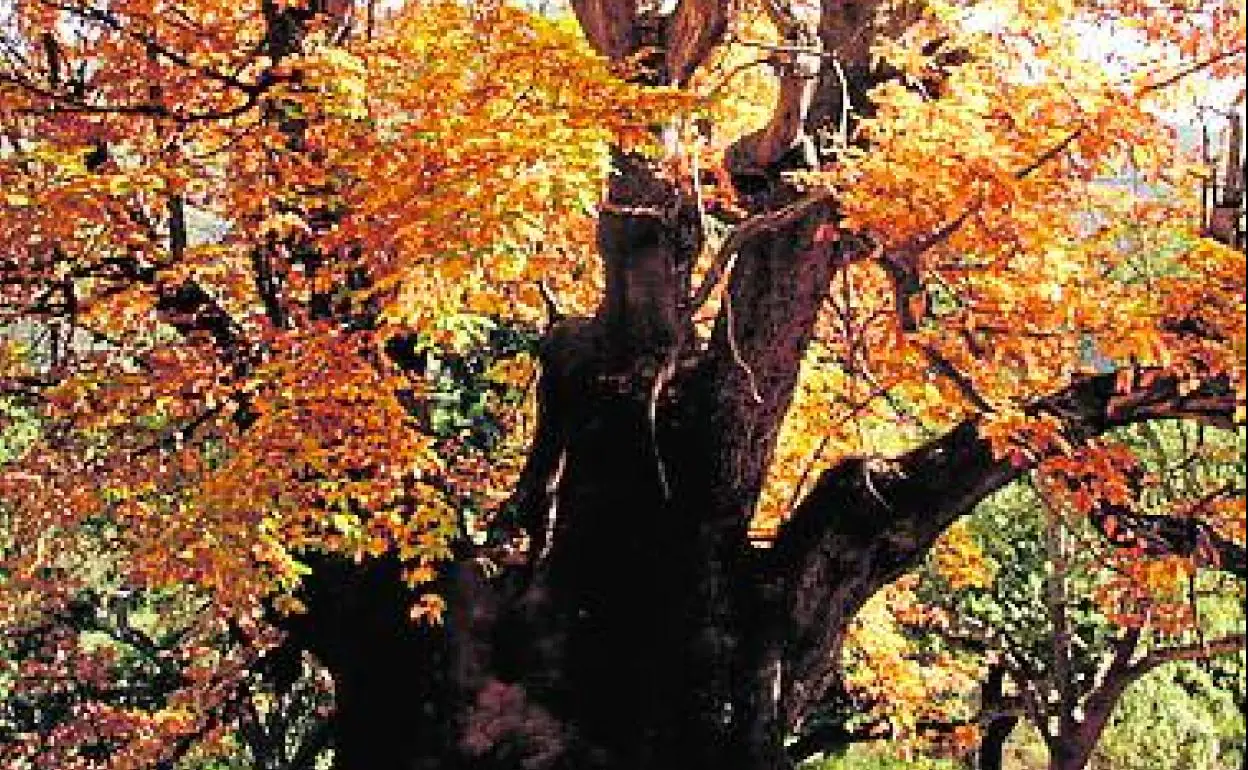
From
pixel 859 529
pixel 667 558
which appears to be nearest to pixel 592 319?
pixel 667 558

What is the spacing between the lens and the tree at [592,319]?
7.22m

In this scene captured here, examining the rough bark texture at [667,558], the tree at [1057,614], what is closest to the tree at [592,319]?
the rough bark texture at [667,558]

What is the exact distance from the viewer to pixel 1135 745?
647 inches

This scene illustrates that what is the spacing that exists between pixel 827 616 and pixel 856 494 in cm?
76

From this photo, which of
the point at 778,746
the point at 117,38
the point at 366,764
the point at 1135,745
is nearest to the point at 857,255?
the point at 778,746

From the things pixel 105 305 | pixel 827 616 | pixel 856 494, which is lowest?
pixel 827 616

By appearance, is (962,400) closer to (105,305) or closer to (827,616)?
(827,616)

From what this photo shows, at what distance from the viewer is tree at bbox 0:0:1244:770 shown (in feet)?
23.7

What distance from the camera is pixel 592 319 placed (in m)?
8.98

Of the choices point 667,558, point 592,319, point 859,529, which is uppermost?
point 592,319

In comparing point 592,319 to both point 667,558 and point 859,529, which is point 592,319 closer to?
point 667,558

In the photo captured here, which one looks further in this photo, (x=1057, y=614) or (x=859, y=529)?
(x=1057, y=614)

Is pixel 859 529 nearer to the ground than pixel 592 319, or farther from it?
nearer to the ground

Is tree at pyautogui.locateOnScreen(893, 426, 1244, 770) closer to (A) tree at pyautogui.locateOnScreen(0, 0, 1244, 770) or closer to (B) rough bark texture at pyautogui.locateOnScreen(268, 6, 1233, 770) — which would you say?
(B) rough bark texture at pyautogui.locateOnScreen(268, 6, 1233, 770)
